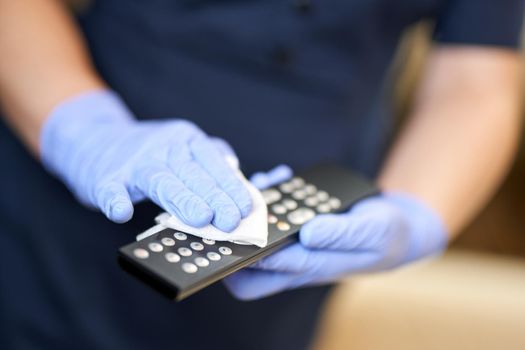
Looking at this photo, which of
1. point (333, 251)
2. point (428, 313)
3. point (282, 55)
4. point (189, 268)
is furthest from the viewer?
point (428, 313)

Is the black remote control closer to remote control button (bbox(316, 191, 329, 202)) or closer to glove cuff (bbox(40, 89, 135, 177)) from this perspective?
remote control button (bbox(316, 191, 329, 202))

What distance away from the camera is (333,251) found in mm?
427

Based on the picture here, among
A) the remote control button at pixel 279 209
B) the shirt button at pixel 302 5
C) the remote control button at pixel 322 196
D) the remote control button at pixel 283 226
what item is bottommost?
the remote control button at pixel 283 226

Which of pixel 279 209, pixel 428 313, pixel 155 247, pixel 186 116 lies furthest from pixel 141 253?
pixel 428 313

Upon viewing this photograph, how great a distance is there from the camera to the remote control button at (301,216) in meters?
0.40

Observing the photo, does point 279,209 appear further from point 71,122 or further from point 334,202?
point 71,122

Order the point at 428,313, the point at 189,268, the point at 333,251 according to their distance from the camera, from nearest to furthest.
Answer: the point at 189,268
the point at 333,251
the point at 428,313

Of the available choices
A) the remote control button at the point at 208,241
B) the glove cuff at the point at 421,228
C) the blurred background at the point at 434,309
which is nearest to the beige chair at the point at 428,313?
the blurred background at the point at 434,309

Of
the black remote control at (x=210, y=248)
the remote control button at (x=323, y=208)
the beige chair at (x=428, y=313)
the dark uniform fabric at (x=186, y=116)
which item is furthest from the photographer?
the beige chair at (x=428, y=313)

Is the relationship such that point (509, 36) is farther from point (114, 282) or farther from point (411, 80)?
point (411, 80)

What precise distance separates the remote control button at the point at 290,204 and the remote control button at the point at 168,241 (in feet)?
0.33

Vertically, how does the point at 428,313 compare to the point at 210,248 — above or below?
below

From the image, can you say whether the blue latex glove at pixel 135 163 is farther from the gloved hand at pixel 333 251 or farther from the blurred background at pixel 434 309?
the blurred background at pixel 434 309

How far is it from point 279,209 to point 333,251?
0.06 metres
